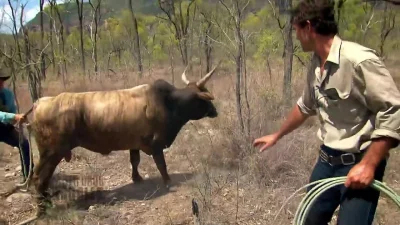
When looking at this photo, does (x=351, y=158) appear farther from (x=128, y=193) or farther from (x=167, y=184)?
(x=128, y=193)

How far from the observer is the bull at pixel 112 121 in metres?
5.99

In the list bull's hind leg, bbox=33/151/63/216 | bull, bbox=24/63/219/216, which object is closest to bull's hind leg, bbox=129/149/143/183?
bull, bbox=24/63/219/216

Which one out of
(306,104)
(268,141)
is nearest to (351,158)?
(306,104)

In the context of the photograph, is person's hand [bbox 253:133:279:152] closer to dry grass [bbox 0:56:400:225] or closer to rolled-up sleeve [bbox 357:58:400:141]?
rolled-up sleeve [bbox 357:58:400:141]

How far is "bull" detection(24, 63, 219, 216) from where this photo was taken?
19.6ft

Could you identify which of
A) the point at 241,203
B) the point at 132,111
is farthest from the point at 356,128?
the point at 132,111

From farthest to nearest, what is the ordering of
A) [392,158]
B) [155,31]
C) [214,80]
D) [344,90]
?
[155,31]
[214,80]
[392,158]
[344,90]

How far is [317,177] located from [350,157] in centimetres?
37

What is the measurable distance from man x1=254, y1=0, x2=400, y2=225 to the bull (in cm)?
378

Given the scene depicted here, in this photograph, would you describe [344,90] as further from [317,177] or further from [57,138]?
[57,138]

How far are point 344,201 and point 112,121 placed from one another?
414 centimetres

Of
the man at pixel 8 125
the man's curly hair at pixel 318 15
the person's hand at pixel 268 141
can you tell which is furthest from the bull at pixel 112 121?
the man's curly hair at pixel 318 15

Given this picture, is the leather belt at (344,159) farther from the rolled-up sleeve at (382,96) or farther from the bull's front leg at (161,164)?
the bull's front leg at (161,164)

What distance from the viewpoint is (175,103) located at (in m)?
6.68
